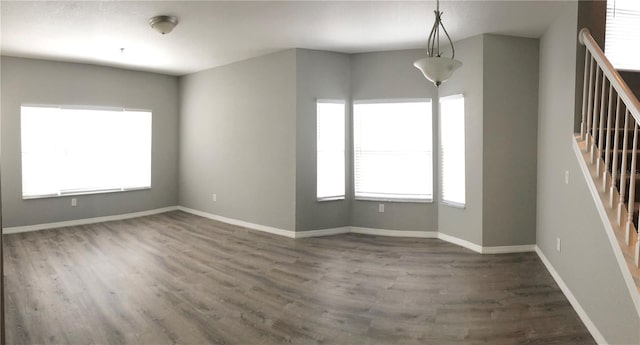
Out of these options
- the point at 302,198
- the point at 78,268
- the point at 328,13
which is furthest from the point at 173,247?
the point at 328,13

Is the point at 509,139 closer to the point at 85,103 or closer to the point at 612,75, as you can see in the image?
the point at 612,75

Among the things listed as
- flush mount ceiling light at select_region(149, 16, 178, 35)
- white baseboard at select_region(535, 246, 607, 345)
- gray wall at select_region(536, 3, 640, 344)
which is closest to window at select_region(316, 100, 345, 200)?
flush mount ceiling light at select_region(149, 16, 178, 35)

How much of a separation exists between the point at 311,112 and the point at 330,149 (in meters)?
0.60

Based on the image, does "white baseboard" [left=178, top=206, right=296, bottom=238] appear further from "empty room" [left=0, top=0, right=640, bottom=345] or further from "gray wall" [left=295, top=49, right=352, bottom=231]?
"gray wall" [left=295, top=49, right=352, bottom=231]

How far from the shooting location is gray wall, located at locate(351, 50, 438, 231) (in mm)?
5602

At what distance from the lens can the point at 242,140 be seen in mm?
6461

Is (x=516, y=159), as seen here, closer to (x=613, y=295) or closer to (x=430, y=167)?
(x=430, y=167)

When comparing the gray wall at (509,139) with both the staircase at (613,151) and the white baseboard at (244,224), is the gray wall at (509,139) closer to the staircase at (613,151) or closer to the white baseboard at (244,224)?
the staircase at (613,151)

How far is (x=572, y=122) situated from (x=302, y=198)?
338cm

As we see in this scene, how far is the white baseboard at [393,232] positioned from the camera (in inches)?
223

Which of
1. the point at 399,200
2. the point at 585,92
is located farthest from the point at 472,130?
the point at 585,92

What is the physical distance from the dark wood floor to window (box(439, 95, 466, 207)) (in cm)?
72

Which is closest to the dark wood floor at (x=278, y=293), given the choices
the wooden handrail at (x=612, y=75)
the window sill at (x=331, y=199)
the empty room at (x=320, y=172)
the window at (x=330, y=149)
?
the empty room at (x=320, y=172)

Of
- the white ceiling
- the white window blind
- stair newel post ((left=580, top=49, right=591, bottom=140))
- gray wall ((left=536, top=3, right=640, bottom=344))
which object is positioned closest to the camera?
gray wall ((left=536, top=3, right=640, bottom=344))
